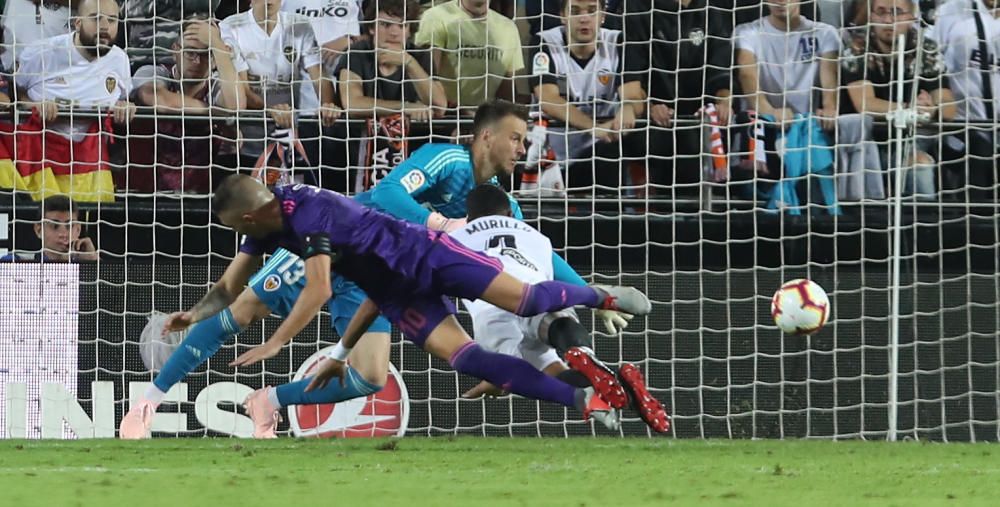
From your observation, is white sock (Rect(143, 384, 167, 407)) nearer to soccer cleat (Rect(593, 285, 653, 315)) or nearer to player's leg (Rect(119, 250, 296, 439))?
player's leg (Rect(119, 250, 296, 439))

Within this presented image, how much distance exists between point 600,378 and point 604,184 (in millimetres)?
3957

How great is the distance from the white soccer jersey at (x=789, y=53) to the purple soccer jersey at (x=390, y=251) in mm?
4205

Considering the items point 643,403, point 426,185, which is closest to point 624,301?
point 643,403

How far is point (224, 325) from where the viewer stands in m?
8.12

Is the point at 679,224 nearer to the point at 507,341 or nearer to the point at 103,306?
the point at 507,341

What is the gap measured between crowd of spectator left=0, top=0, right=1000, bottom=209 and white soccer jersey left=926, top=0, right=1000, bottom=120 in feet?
0.06

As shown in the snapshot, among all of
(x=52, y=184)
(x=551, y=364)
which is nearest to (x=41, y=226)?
(x=52, y=184)

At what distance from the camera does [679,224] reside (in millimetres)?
9750

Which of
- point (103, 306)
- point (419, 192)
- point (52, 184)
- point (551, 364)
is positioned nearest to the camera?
point (551, 364)

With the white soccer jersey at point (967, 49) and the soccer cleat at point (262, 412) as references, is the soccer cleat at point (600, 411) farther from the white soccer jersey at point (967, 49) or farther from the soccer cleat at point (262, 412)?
the white soccer jersey at point (967, 49)

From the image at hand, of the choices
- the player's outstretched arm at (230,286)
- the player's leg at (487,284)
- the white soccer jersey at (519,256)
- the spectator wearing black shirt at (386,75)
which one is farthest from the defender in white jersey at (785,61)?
the player's outstretched arm at (230,286)

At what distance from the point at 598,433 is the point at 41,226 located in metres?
3.57

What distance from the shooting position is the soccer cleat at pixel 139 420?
321 inches

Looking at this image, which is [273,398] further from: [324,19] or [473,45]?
[324,19]
